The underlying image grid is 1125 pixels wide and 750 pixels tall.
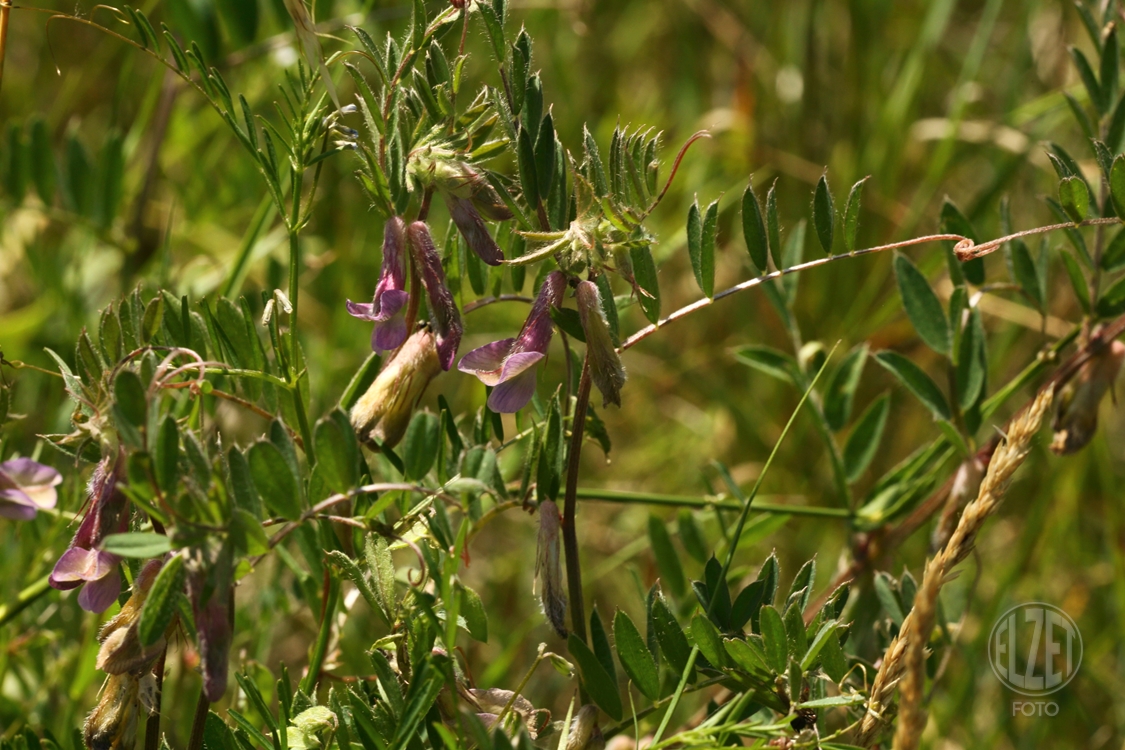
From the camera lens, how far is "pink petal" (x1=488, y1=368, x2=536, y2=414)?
740 mm

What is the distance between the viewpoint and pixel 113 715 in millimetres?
750

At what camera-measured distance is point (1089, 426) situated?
1097 millimetres

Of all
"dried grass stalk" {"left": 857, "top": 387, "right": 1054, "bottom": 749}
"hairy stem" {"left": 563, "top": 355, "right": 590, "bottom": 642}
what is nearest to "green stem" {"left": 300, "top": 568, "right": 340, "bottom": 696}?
"hairy stem" {"left": 563, "top": 355, "right": 590, "bottom": 642}

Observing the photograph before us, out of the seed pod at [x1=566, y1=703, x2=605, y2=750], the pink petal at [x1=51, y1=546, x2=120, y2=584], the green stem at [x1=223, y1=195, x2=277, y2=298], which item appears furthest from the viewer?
the green stem at [x1=223, y1=195, x2=277, y2=298]

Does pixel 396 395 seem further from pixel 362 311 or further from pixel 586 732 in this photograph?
pixel 586 732

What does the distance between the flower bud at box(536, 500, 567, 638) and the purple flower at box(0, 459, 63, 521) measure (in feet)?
1.07

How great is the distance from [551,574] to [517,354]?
161 mm

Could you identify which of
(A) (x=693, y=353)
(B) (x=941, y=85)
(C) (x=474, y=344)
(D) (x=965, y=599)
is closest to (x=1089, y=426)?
A: (D) (x=965, y=599)

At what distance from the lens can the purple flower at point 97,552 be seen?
680 millimetres

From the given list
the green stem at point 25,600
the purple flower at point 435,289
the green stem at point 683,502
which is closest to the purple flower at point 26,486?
the purple flower at point 435,289

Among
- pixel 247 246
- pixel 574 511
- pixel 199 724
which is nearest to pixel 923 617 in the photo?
pixel 574 511

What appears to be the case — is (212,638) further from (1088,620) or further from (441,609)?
(1088,620)

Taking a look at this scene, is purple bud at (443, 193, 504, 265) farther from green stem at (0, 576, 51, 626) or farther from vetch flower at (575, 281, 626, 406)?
green stem at (0, 576, 51, 626)

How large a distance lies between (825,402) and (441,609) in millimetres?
660
